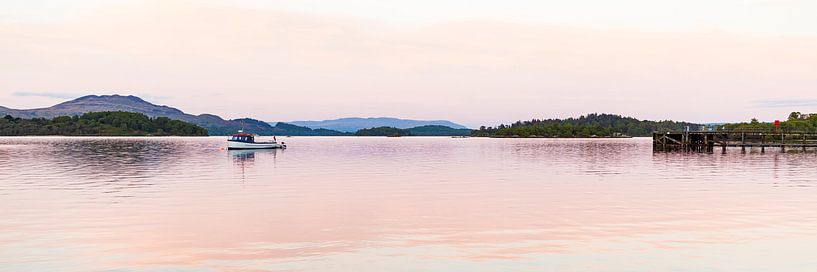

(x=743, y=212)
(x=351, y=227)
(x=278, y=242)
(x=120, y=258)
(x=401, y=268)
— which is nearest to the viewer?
(x=401, y=268)

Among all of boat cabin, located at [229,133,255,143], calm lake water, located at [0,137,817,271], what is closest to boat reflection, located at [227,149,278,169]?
boat cabin, located at [229,133,255,143]

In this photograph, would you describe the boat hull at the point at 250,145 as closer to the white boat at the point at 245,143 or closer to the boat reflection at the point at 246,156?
the white boat at the point at 245,143

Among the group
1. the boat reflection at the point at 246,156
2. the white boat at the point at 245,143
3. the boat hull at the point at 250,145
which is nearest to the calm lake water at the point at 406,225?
the boat reflection at the point at 246,156

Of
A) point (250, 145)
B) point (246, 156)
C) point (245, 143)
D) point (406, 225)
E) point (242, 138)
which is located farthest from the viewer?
point (242, 138)

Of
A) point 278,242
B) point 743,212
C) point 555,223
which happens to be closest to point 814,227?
point 743,212

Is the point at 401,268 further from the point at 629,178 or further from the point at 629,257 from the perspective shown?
the point at 629,178

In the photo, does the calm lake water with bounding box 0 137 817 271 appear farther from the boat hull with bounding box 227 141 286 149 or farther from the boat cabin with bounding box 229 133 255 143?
the boat cabin with bounding box 229 133 255 143

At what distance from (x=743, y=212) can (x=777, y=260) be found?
38.9ft

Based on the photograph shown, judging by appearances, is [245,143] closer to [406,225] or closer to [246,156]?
[246,156]

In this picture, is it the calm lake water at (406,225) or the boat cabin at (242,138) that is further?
the boat cabin at (242,138)

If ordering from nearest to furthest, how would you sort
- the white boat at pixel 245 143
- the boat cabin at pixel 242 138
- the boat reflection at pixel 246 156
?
the boat reflection at pixel 246 156 < the white boat at pixel 245 143 < the boat cabin at pixel 242 138

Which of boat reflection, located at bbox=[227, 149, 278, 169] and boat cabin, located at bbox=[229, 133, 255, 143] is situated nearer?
boat reflection, located at bbox=[227, 149, 278, 169]

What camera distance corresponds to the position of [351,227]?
25531mm

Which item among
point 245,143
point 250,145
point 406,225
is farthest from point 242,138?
point 406,225
